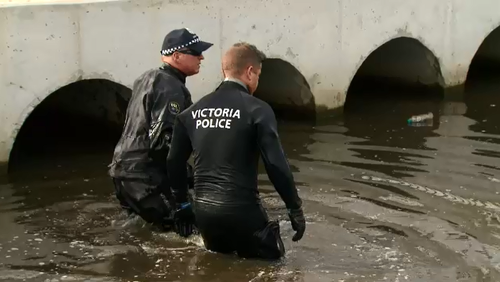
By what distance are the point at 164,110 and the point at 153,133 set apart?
21 cm

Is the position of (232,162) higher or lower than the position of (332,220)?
higher

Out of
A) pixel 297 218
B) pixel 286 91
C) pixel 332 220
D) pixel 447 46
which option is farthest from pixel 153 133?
pixel 447 46

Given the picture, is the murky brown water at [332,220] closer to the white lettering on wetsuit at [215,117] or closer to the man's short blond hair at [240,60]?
the white lettering on wetsuit at [215,117]

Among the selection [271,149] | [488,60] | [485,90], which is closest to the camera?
[271,149]

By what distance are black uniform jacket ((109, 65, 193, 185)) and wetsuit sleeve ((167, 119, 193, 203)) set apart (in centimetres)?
41

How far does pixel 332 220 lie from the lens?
6957mm

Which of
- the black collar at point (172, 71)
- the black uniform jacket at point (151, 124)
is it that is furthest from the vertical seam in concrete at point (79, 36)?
the black collar at point (172, 71)

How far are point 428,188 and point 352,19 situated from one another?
13.1ft

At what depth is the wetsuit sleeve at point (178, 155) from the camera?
547 centimetres

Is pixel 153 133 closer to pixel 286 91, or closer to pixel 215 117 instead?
pixel 215 117

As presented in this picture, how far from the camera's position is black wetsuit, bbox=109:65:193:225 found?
235 inches

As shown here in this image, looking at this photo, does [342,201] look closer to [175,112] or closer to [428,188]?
[428,188]

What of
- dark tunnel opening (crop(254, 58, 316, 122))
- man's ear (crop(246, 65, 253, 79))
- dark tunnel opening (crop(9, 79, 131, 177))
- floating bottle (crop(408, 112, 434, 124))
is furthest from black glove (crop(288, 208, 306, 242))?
floating bottle (crop(408, 112, 434, 124))

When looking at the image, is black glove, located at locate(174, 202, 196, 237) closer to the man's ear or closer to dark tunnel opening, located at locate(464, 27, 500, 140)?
the man's ear
